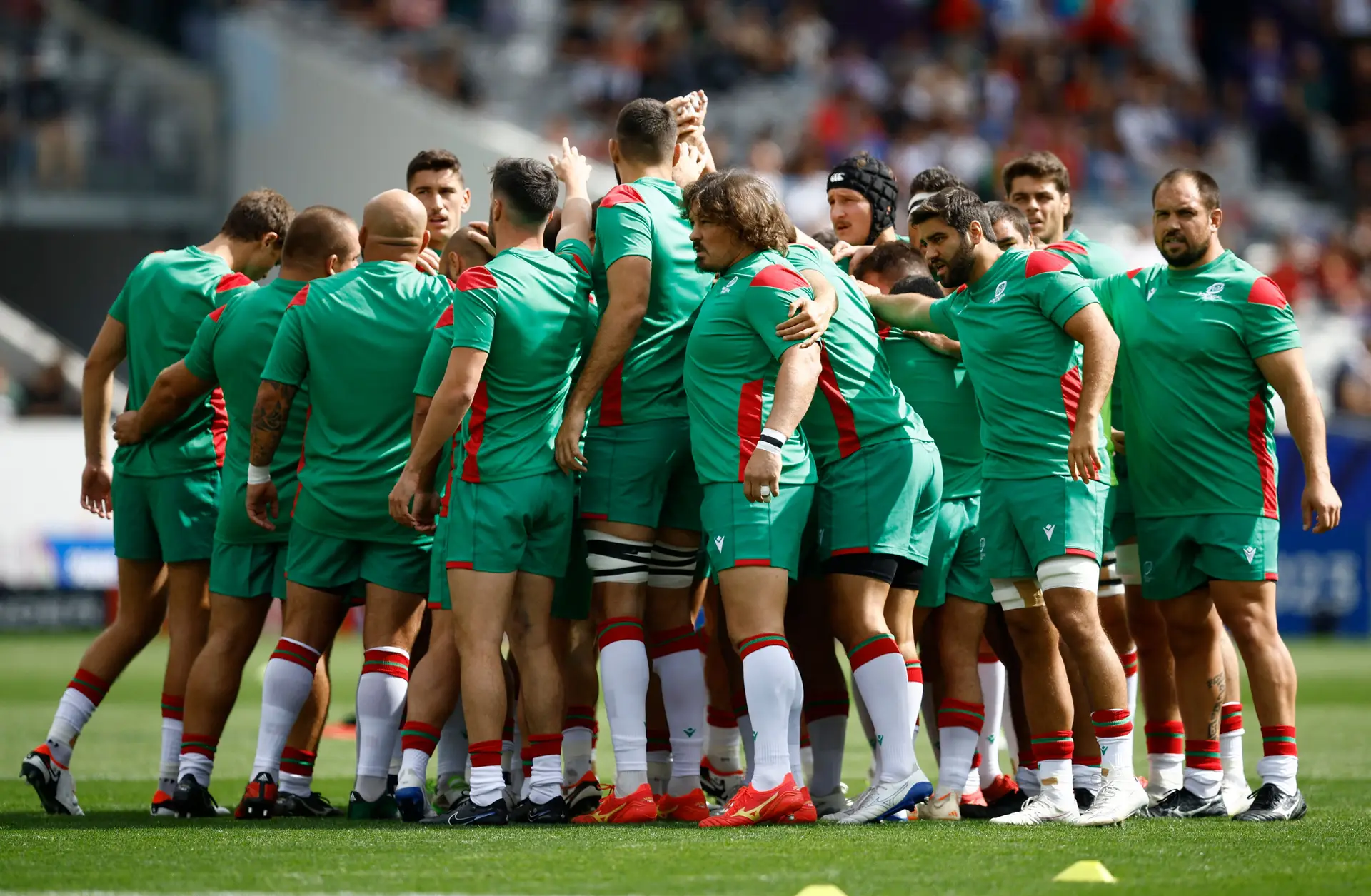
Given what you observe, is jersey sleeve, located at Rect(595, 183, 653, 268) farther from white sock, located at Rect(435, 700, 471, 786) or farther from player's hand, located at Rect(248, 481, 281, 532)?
white sock, located at Rect(435, 700, 471, 786)

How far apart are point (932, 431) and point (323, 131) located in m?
17.6

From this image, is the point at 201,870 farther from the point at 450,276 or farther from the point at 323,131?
the point at 323,131

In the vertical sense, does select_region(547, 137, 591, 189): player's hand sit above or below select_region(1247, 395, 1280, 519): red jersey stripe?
above

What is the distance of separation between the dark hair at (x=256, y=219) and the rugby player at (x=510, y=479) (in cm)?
169

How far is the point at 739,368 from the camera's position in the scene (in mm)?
6844

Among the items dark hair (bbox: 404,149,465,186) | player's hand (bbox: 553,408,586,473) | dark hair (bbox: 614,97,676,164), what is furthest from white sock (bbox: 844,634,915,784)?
dark hair (bbox: 404,149,465,186)

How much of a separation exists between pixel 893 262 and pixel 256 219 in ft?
9.70

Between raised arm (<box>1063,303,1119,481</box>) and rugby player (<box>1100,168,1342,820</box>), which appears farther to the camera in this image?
rugby player (<box>1100,168,1342,820</box>)

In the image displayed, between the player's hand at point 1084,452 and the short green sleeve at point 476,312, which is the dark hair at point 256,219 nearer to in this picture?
the short green sleeve at point 476,312

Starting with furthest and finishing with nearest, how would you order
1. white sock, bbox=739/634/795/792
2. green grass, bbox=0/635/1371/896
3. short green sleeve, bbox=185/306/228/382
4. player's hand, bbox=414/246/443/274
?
1. player's hand, bbox=414/246/443/274
2. short green sleeve, bbox=185/306/228/382
3. white sock, bbox=739/634/795/792
4. green grass, bbox=0/635/1371/896

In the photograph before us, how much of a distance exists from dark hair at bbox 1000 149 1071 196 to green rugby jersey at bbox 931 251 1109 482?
1.43 meters

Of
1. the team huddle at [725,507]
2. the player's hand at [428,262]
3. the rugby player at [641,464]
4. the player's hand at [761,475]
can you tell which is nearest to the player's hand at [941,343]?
the team huddle at [725,507]

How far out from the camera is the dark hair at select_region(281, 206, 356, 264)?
789 centimetres

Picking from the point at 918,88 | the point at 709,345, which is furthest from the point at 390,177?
the point at 709,345
